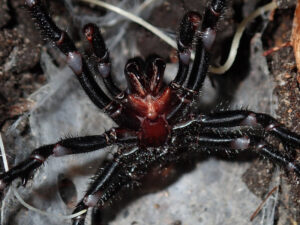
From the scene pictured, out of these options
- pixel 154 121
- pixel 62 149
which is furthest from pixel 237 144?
pixel 62 149

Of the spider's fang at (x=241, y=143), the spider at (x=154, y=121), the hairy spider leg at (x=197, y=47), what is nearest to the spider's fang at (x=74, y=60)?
the spider at (x=154, y=121)

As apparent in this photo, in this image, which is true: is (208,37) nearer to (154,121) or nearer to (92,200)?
(154,121)

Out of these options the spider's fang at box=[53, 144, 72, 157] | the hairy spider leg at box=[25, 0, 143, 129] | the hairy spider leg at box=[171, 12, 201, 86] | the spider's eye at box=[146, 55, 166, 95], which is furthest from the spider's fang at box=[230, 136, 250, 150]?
the spider's fang at box=[53, 144, 72, 157]

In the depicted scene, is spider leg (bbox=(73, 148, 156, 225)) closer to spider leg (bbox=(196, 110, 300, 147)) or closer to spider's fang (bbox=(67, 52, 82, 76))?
spider leg (bbox=(196, 110, 300, 147))

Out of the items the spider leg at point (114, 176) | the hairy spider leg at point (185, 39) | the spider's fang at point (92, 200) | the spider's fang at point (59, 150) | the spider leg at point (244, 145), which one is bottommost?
the spider's fang at point (92, 200)

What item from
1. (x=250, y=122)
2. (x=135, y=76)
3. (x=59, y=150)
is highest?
(x=135, y=76)

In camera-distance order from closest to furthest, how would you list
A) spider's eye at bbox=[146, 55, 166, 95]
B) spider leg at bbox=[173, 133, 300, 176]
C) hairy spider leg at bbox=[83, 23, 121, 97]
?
1. hairy spider leg at bbox=[83, 23, 121, 97]
2. spider leg at bbox=[173, 133, 300, 176]
3. spider's eye at bbox=[146, 55, 166, 95]

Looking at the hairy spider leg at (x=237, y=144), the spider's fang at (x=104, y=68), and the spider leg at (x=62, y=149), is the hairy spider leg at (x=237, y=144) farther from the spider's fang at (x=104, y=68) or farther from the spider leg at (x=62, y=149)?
the spider's fang at (x=104, y=68)
